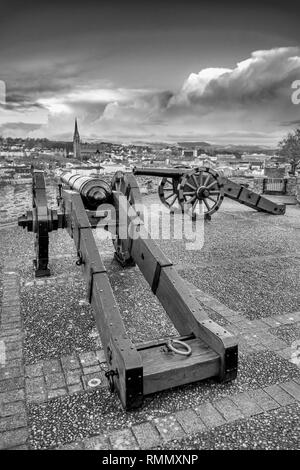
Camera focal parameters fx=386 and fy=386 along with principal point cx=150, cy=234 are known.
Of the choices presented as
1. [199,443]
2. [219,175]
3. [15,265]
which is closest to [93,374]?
[199,443]

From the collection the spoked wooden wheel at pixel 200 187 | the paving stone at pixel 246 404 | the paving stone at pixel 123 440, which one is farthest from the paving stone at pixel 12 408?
the spoked wooden wheel at pixel 200 187

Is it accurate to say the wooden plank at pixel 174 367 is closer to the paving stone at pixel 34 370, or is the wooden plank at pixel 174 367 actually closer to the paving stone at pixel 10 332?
the paving stone at pixel 34 370

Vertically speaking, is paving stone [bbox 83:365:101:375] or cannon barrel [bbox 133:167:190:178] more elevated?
cannon barrel [bbox 133:167:190:178]

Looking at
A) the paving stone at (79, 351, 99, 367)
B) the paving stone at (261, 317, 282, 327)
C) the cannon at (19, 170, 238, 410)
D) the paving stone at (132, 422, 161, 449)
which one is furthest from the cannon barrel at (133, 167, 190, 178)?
the paving stone at (132, 422, 161, 449)

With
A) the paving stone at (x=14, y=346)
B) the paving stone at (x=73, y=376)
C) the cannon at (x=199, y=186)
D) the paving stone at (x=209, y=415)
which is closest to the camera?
the paving stone at (x=209, y=415)

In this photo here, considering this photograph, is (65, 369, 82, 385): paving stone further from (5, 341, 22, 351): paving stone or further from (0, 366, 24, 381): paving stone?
(5, 341, 22, 351): paving stone

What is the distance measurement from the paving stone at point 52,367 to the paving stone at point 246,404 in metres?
1.50

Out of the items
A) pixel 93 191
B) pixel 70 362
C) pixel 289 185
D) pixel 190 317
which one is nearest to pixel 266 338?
pixel 190 317

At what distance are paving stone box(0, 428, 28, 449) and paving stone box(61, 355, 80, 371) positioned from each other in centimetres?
81

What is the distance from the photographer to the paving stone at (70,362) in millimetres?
3427

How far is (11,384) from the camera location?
10.4 ft

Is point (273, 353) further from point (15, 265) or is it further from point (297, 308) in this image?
point (15, 265)

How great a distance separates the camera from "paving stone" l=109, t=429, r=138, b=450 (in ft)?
8.13

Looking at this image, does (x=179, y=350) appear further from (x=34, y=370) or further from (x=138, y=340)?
(x=34, y=370)
